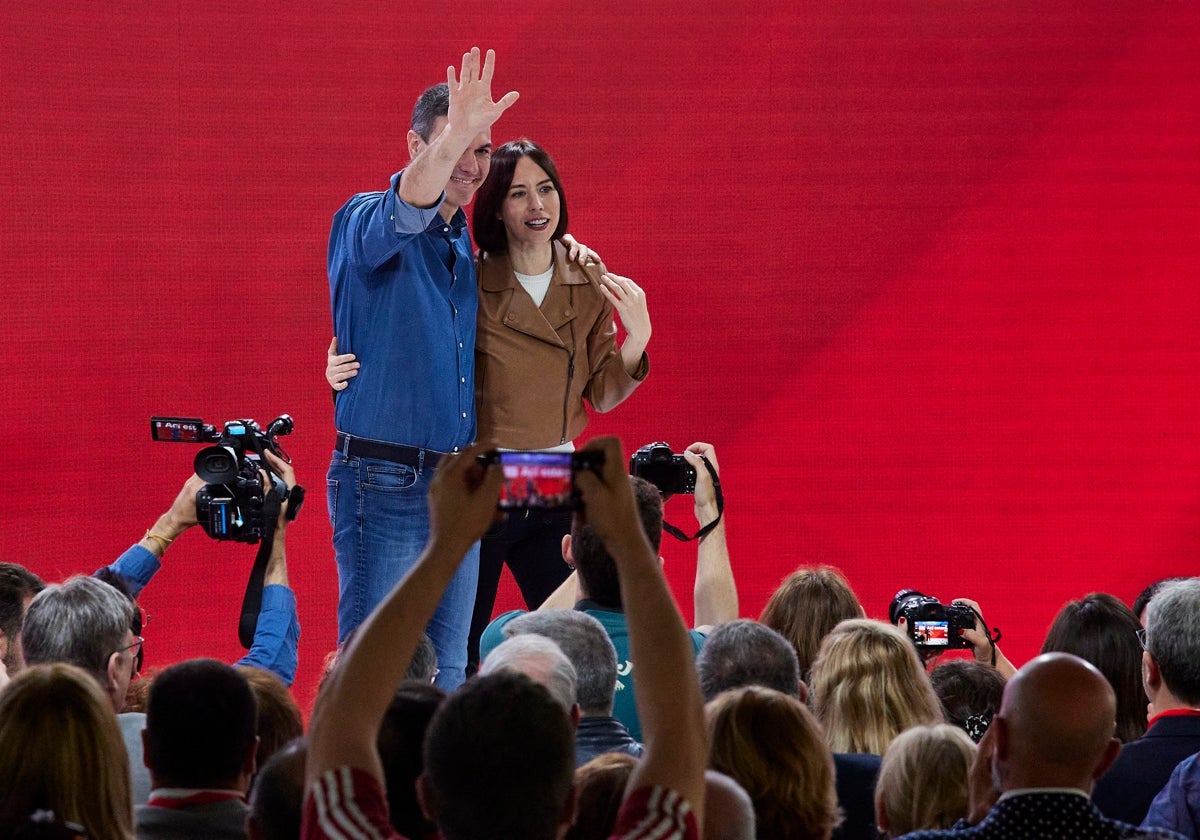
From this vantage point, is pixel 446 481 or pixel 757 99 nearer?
pixel 446 481

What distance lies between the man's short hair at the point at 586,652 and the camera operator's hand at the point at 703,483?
103 centimetres

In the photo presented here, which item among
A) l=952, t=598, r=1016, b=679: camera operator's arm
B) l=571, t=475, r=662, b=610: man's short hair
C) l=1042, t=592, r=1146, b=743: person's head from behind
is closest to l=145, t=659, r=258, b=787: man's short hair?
l=571, t=475, r=662, b=610: man's short hair

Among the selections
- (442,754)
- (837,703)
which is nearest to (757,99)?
(837,703)

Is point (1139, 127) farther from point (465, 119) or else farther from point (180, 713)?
point (180, 713)

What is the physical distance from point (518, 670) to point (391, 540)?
4.94 ft

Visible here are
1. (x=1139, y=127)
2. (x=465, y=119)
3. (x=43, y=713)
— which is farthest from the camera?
(x=1139, y=127)

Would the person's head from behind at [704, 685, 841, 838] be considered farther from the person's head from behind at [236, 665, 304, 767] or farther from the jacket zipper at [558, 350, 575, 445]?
the jacket zipper at [558, 350, 575, 445]

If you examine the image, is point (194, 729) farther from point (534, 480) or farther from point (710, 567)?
point (710, 567)

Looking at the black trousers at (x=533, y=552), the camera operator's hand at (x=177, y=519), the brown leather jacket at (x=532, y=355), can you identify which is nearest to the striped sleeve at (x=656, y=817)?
the camera operator's hand at (x=177, y=519)

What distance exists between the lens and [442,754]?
4.02ft

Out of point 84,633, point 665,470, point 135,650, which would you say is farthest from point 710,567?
point 84,633

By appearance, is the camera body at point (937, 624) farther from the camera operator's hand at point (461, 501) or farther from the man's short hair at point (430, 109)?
the camera operator's hand at point (461, 501)

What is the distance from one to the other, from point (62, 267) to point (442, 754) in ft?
10.6

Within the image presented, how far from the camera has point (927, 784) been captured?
1.78 metres
